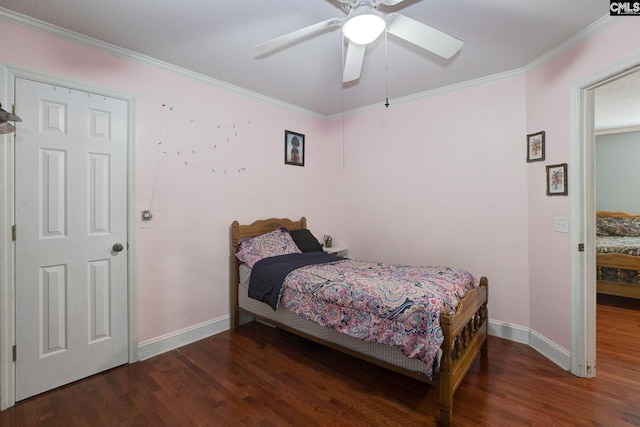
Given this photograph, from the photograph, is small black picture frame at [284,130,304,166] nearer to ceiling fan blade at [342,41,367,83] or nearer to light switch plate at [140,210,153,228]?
ceiling fan blade at [342,41,367,83]

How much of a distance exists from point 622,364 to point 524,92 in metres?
2.50

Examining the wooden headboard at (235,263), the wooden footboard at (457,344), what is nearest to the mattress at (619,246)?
the wooden footboard at (457,344)

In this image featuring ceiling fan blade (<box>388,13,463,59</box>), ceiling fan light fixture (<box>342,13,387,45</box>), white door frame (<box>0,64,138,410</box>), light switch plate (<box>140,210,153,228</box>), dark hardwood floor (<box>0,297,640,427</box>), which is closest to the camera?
ceiling fan light fixture (<box>342,13,387,45</box>)

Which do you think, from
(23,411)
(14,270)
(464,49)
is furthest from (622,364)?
(14,270)

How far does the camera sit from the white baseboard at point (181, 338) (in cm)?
268

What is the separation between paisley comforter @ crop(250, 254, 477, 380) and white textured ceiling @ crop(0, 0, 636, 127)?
191 cm

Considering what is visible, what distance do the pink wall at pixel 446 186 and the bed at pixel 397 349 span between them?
677 mm

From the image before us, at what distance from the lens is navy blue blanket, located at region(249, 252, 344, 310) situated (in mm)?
2719

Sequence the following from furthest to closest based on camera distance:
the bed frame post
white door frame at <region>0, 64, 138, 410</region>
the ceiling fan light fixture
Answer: the bed frame post < white door frame at <region>0, 64, 138, 410</region> < the ceiling fan light fixture

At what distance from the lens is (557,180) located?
252 cm

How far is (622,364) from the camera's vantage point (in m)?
2.45

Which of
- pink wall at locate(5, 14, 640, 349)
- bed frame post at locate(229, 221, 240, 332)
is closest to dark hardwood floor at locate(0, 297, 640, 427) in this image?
pink wall at locate(5, 14, 640, 349)

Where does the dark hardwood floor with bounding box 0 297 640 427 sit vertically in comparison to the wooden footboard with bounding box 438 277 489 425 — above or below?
below

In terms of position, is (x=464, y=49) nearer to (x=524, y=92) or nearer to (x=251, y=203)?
(x=524, y=92)
